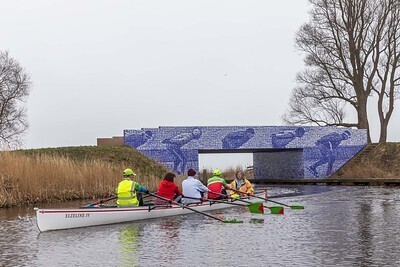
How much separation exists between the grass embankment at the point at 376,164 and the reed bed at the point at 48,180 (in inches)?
1019

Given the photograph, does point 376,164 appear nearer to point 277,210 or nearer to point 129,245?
point 277,210

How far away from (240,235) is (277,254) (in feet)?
10.4

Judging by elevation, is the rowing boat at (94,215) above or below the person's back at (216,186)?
below

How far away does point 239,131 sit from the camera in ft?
164

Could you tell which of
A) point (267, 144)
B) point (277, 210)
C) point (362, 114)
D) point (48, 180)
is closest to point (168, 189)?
point (277, 210)

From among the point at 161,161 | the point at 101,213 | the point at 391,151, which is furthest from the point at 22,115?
the point at 101,213

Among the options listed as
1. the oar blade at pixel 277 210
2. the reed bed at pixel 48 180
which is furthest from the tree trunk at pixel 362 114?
the oar blade at pixel 277 210

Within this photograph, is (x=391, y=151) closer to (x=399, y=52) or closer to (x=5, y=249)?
(x=399, y=52)

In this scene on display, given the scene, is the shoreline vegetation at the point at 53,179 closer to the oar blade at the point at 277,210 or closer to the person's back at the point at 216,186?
the person's back at the point at 216,186

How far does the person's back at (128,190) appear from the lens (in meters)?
18.7

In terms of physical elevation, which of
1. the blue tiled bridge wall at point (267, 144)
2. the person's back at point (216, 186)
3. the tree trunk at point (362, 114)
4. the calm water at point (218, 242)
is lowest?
Result: the calm water at point (218, 242)

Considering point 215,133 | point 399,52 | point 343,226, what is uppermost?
point 399,52

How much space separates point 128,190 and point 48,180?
9.54 metres

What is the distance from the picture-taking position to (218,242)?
14156 millimetres
